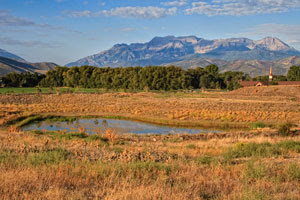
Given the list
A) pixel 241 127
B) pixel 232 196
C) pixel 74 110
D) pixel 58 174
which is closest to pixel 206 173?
pixel 232 196

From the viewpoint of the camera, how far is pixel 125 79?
4422 inches

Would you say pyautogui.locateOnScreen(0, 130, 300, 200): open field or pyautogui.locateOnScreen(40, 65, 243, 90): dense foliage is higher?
pyautogui.locateOnScreen(40, 65, 243, 90): dense foliage

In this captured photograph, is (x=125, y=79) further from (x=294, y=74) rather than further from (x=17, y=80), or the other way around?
(x=294, y=74)

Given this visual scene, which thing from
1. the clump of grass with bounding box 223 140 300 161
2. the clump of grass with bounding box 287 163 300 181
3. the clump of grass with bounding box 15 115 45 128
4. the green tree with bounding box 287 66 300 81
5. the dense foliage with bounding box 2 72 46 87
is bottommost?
the clump of grass with bounding box 15 115 45 128

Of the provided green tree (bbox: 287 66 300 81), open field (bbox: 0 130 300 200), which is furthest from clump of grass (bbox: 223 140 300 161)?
green tree (bbox: 287 66 300 81)

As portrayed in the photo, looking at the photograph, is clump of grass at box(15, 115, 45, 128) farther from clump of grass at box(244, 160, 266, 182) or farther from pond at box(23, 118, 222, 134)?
clump of grass at box(244, 160, 266, 182)

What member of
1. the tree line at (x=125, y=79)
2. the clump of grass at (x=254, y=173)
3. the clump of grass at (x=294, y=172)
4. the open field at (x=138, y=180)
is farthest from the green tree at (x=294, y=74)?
the clump of grass at (x=254, y=173)

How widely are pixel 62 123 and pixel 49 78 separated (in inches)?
3616

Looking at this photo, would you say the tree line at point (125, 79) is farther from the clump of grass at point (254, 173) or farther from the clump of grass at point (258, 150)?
the clump of grass at point (254, 173)

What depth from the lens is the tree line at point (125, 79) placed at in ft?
359

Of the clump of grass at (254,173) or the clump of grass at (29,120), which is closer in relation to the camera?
the clump of grass at (254,173)

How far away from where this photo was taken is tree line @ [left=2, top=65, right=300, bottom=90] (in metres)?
109

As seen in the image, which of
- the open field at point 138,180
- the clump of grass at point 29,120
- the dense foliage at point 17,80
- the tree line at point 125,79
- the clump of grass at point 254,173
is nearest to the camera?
the open field at point 138,180

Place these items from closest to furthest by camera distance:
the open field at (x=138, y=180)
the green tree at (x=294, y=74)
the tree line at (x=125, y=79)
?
the open field at (x=138, y=180)
the tree line at (x=125, y=79)
the green tree at (x=294, y=74)
